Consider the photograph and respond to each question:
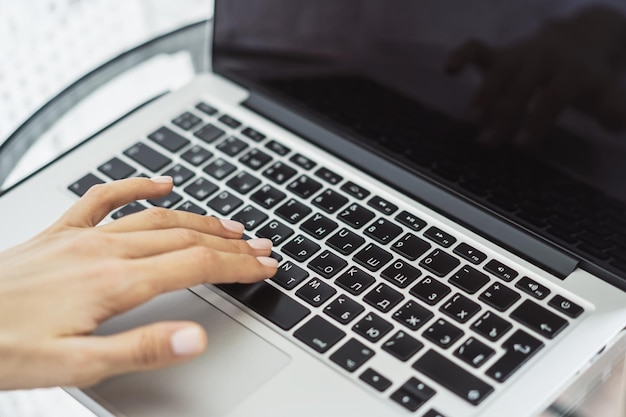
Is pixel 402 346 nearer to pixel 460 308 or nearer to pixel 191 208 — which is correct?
pixel 460 308

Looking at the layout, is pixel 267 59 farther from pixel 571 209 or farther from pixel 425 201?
pixel 571 209

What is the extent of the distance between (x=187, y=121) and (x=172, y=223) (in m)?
0.19

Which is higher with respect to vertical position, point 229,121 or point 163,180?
point 229,121

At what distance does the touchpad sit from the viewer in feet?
1.83

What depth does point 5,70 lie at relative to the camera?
0.93m

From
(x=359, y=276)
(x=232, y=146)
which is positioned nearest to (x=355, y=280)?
(x=359, y=276)

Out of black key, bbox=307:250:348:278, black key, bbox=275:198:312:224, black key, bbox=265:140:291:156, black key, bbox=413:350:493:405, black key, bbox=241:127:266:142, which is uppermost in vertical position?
black key, bbox=241:127:266:142

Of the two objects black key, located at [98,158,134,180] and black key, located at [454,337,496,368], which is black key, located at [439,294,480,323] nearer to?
black key, located at [454,337,496,368]

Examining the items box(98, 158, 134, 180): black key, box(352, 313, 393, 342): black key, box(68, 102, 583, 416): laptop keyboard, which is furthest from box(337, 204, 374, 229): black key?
box(98, 158, 134, 180): black key

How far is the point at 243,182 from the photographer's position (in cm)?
73

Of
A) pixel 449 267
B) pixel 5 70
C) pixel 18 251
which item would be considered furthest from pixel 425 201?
pixel 5 70

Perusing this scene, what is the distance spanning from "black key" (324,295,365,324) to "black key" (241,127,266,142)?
0.22m

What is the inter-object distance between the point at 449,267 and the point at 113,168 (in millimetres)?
337

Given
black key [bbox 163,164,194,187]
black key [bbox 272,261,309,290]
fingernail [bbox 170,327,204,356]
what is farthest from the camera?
black key [bbox 163,164,194,187]
